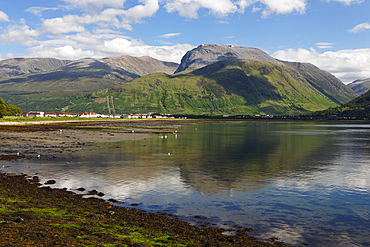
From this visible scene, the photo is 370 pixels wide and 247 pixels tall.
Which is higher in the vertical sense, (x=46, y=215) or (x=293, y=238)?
(x=46, y=215)

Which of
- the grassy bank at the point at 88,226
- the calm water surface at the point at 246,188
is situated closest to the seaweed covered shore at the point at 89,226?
the grassy bank at the point at 88,226

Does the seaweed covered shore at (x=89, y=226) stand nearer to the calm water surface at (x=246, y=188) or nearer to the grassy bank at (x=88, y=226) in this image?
the grassy bank at (x=88, y=226)

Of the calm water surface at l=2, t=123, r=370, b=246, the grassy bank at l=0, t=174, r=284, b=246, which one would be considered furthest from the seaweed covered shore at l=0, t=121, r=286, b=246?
the calm water surface at l=2, t=123, r=370, b=246

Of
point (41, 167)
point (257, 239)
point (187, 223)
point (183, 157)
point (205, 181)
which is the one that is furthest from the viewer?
point (183, 157)

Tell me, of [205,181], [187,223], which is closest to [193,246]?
[187,223]

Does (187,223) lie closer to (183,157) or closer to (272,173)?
(272,173)

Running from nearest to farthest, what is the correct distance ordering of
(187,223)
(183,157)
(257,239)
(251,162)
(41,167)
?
1. (257,239)
2. (187,223)
3. (41,167)
4. (251,162)
5. (183,157)

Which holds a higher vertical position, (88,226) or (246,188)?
(88,226)

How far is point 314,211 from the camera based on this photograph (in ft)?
78.0

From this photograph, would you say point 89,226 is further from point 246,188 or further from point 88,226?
point 246,188

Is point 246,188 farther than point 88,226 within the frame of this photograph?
Yes

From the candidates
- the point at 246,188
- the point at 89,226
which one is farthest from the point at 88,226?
the point at 246,188

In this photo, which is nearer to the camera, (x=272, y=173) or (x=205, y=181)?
(x=205, y=181)

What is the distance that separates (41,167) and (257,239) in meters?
31.6
